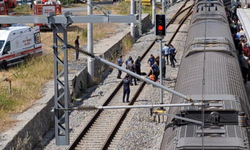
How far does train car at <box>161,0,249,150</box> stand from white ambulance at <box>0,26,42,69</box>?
1227 cm

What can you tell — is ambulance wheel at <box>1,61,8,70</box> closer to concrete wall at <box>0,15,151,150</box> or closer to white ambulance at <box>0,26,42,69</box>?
white ambulance at <box>0,26,42,69</box>

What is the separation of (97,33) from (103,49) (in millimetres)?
6976

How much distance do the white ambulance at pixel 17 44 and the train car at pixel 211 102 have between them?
40.3 ft

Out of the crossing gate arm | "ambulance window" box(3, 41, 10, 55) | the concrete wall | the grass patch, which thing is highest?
the crossing gate arm

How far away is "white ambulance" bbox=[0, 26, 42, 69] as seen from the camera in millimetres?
25422

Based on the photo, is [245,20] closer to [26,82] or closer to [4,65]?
[26,82]

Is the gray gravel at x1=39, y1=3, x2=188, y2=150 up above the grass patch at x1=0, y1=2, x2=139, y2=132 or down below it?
below

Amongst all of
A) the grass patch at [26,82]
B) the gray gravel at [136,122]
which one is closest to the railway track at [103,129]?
the gray gravel at [136,122]

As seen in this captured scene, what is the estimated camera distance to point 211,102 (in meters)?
9.94

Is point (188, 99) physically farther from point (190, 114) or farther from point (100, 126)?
point (100, 126)

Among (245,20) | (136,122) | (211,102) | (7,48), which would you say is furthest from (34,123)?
(245,20)

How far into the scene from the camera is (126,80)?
1964 centimetres

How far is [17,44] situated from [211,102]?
17.7 metres

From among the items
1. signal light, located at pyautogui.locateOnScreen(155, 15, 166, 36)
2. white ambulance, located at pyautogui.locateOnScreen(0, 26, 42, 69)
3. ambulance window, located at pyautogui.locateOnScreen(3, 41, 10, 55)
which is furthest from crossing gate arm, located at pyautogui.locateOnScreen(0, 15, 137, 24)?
ambulance window, located at pyautogui.locateOnScreen(3, 41, 10, 55)
